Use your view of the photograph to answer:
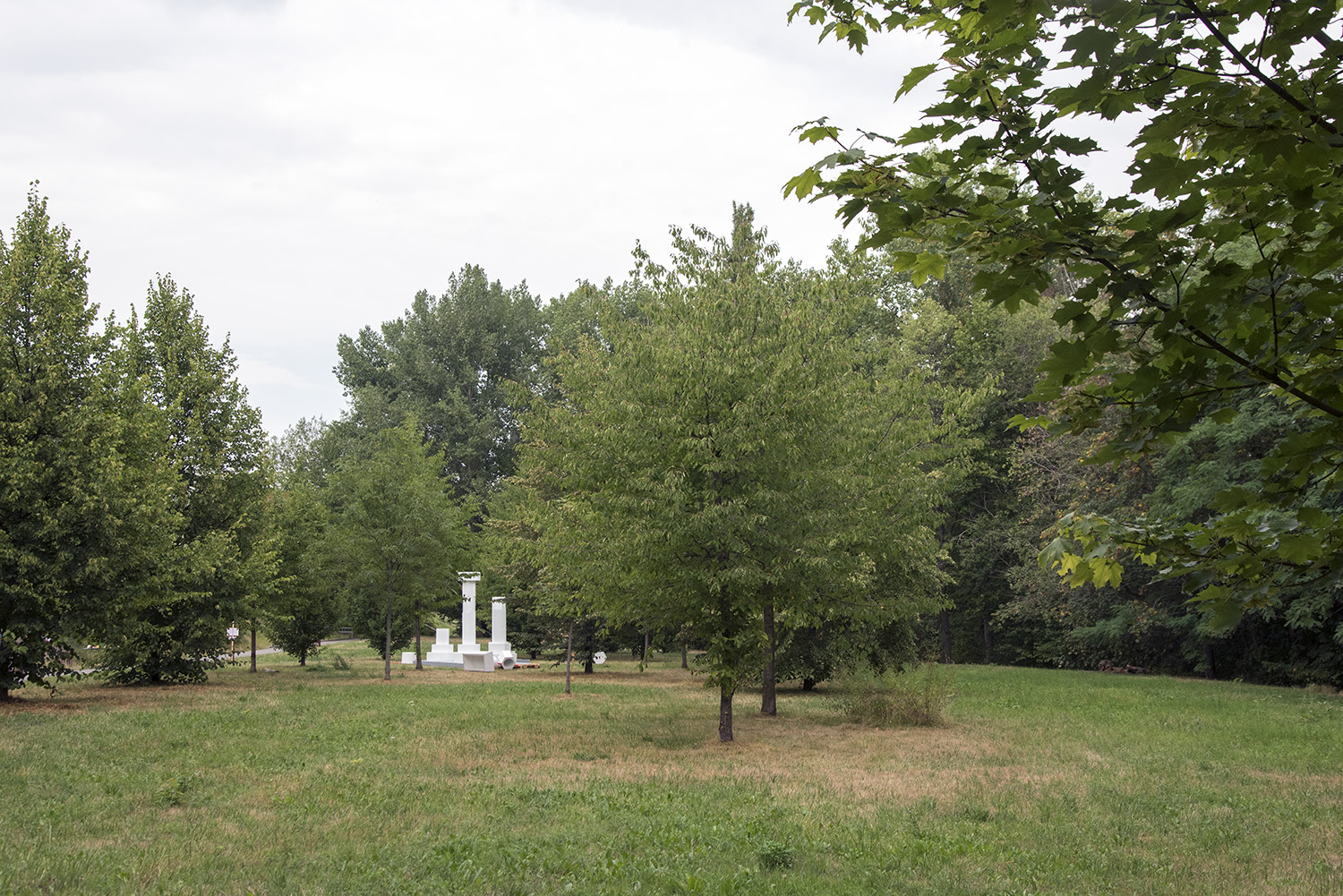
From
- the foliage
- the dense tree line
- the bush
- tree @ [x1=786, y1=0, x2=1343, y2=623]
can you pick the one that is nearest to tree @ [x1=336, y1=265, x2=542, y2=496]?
the dense tree line

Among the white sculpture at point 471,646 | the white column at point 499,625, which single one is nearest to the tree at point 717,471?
the white sculpture at point 471,646

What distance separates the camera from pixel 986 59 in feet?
9.57

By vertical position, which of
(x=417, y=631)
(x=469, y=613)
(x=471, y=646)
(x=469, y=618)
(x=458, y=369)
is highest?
(x=458, y=369)

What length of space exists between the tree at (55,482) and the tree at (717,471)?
28.0 ft

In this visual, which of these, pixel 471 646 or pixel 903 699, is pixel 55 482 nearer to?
pixel 903 699

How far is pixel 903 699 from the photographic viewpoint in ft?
50.0

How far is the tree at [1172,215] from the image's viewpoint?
2436 millimetres

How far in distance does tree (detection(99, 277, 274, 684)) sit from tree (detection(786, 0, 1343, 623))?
22.3m

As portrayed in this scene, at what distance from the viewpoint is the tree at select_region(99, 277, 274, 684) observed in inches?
898

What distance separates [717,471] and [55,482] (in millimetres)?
12405

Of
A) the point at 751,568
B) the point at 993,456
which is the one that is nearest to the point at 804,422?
the point at 751,568

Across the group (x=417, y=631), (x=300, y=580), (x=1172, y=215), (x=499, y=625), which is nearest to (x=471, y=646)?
(x=499, y=625)

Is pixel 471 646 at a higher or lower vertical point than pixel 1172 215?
lower

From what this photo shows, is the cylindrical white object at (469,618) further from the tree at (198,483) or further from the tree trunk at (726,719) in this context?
the tree trunk at (726,719)
